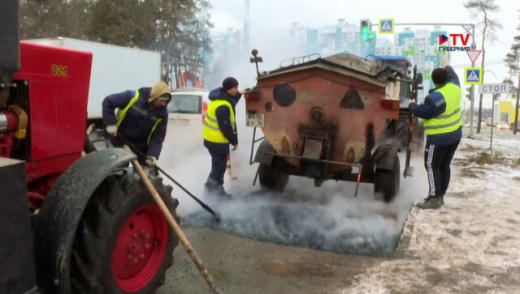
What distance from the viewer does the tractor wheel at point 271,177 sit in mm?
6695

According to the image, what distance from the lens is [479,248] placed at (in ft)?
15.2

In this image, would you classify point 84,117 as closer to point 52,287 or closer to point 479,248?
point 52,287

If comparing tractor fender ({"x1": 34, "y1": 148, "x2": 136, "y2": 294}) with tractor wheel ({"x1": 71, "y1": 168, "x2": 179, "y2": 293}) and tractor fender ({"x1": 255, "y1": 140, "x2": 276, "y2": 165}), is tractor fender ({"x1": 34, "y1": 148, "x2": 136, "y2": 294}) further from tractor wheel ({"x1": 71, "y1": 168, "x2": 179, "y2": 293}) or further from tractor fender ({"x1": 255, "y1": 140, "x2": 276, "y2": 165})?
tractor fender ({"x1": 255, "y1": 140, "x2": 276, "y2": 165})

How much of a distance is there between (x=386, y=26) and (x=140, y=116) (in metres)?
16.9

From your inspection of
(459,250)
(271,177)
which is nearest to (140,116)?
(271,177)

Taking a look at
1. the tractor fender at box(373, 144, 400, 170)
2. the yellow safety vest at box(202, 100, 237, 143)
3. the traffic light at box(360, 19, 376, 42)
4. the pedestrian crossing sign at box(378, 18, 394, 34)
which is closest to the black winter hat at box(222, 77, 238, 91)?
the yellow safety vest at box(202, 100, 237, 143)

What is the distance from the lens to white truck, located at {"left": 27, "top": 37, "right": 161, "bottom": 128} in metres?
10.9

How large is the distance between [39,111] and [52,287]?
3.08ft

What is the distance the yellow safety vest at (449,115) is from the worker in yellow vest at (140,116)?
3547 mm

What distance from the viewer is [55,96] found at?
2.62m

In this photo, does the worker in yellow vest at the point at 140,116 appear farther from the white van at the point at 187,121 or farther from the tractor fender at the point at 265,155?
the white van at the point at 187,121

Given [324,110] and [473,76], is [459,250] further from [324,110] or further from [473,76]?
[473,76]

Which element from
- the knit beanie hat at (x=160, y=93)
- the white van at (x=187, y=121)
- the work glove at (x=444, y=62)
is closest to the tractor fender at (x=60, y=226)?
the knit beanie hat at (x=160, y=93)

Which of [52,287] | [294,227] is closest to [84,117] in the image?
[52,287]
